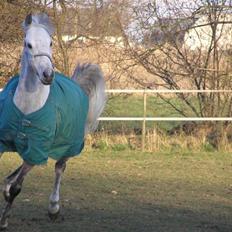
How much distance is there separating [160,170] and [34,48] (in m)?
5.13

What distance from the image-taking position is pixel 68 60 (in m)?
15.4

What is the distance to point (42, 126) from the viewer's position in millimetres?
5605

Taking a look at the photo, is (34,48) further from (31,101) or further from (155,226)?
(155,226)

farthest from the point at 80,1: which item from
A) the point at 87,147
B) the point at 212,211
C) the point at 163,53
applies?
the point at 212,211

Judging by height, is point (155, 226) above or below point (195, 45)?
below

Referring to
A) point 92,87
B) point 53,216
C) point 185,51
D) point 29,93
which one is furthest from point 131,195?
point 185,51

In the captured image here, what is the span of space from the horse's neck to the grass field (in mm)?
1089

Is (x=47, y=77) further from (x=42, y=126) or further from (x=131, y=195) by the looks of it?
(x=131, y=195)

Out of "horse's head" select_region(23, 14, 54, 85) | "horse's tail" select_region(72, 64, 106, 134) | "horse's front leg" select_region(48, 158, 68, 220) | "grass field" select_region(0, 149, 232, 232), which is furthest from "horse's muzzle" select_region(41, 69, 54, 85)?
"horse's tail" select_region(72, 64, 106, 134)

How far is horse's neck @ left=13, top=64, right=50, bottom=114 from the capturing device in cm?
558

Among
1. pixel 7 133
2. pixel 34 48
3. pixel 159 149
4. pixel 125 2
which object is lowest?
pixel 159 149

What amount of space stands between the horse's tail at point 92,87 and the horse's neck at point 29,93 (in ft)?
6.14

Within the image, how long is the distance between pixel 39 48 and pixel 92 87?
6.96 feet

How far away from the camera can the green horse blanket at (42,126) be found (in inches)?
221
